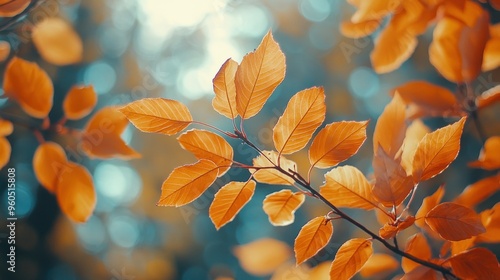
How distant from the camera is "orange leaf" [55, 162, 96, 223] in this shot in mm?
474

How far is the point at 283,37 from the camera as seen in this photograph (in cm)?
180

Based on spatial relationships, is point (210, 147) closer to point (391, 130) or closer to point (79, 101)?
point (391, 130)

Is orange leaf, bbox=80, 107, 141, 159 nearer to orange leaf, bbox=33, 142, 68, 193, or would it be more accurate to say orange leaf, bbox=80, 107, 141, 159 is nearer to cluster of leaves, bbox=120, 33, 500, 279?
orange leaf, bbox=33, 142, 68, 193

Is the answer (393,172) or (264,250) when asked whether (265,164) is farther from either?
(264,250)

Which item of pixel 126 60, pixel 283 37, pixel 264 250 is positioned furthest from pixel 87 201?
pixel 126 60

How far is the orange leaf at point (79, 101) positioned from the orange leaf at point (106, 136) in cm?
7

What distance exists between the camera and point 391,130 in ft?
1.18

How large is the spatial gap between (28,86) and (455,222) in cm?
42

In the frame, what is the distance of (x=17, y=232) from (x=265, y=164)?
1.53m

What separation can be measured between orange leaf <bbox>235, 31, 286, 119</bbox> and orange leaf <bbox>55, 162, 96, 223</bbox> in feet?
0.84

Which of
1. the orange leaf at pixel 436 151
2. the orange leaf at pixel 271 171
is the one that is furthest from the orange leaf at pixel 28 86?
the orange leaf at pixel 436 151

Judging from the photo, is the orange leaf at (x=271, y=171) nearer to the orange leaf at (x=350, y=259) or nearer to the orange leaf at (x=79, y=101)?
the orange leaf at (x=350, y=259)

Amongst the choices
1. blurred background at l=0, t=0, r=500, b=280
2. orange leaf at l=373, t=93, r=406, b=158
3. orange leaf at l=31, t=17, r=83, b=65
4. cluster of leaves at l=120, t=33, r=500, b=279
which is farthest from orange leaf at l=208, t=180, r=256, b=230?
blurred background at l=0, t=0, r=500, b=280

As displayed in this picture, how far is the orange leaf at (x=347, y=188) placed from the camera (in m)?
0.34
